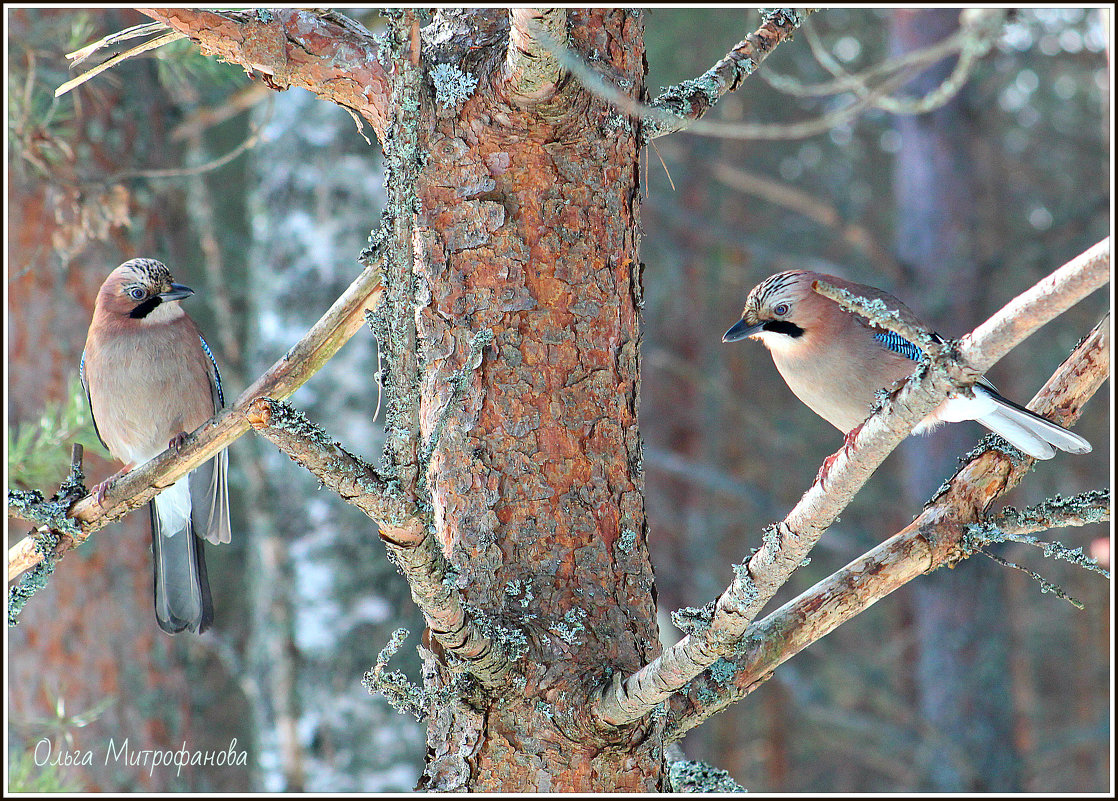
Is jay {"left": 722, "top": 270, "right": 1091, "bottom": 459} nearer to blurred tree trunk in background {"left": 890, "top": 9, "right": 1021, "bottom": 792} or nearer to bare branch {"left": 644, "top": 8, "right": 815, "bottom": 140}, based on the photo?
bare branch {"left": 644, "top": 8, "right": 815, "bottom": 140}

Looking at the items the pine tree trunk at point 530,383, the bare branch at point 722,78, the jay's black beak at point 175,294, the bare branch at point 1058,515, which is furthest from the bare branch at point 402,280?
the jay's black beak at point 175,294

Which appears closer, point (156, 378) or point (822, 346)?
point (822, 346)

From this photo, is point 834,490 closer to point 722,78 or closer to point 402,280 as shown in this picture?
point 402,280

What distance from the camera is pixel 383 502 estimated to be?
1.35 m

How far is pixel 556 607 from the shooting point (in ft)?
6.26

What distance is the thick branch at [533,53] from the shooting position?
1.60 m

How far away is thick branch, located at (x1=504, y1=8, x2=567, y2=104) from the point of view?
1.60m

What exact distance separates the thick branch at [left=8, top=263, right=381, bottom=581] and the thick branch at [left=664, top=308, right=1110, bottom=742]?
43.6 inches

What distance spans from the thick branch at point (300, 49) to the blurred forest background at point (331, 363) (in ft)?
2.37

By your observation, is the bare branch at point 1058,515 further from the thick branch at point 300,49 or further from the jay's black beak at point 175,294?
the jay's black beak at point 175,294

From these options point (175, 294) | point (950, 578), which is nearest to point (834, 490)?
point (175, 294)

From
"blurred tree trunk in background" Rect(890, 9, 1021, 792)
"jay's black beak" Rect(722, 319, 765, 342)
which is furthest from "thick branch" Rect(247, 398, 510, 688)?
"blurred tree trunk in background" Rect(890, 9, 1021, 792)

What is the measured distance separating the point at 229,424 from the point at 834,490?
1317 mm

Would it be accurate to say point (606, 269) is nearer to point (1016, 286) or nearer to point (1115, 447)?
point (1115, 447)
